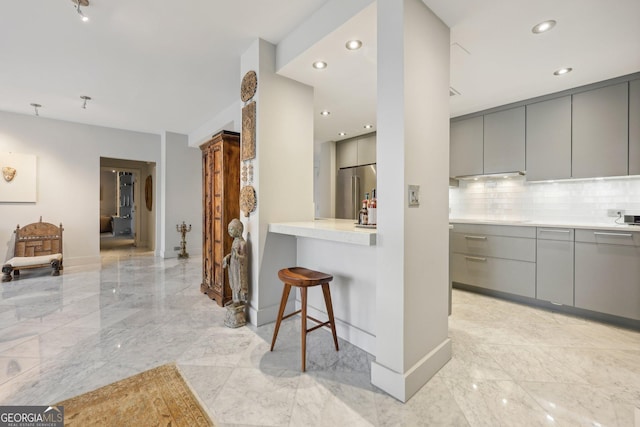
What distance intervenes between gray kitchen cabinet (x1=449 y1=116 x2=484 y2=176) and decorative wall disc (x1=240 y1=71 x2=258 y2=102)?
277cm

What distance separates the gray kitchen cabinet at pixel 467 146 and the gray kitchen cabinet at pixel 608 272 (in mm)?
1368

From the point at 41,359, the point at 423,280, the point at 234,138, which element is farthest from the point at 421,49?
the point at 41,359

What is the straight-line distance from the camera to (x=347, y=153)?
537 cm

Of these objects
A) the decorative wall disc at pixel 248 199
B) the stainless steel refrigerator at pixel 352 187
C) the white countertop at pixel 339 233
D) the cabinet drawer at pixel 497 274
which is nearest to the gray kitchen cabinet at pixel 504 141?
the cabinet drawer at pixel 497 274

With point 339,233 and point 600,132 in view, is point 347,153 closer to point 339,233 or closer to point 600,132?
point 600,132

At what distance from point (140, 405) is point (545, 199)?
4339 millimetres

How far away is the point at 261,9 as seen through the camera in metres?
2.15

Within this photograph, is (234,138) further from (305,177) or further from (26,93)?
(26,93)

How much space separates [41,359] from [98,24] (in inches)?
104

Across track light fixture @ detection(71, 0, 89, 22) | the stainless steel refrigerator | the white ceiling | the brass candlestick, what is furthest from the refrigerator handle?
track light fixture @ detection(71, 0, 89, 22)

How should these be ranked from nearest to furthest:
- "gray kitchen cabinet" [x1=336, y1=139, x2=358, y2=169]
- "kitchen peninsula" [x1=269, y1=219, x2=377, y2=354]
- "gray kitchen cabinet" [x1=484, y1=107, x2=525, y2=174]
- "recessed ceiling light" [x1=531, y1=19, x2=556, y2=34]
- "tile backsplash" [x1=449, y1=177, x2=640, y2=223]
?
"recessed ceiling light" [x1=531, y1=19, x2=556, y2=34] < "kitchen peninsula" [x1=269, y1=219, x2=377, y2=354] < "tile backsplash" [x1=449, y1=177, x2=640, y2=223] < "gray kitchen cabinet" [x1=484, y1=107, x2=525, y2=174] < "gray kitchen cabinet" [x1=336, y1=139, x2=358, y2=169]

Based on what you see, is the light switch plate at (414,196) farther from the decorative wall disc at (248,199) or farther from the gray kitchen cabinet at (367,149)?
the gray kitchen cabinet at (367,149)

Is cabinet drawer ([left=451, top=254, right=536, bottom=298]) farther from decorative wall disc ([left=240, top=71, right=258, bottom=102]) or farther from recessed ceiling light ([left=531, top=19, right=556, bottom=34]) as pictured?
decorative wall disc ([left=240, top=71, right=258, bottom=102])

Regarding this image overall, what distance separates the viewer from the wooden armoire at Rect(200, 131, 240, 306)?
118 inches
